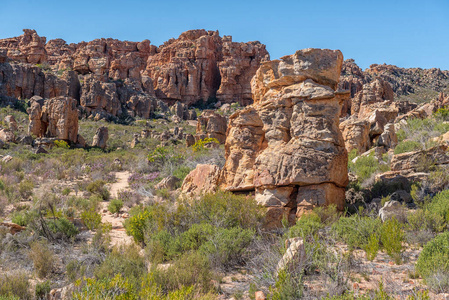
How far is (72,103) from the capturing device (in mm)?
26922

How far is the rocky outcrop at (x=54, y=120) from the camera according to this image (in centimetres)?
2577

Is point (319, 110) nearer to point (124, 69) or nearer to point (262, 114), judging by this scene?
point (262, 114)

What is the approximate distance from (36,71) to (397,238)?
4420cm

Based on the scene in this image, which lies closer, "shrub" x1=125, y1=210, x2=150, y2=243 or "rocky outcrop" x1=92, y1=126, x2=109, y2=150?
"shrub" x1=125, y1=210, x2=150, y2=243

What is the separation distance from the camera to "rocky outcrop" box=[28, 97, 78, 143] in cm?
2577

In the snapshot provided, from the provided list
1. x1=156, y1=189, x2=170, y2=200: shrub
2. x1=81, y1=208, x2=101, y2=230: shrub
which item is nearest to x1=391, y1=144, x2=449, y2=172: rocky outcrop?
x1=156, y1=189, x2=170, y2=200: shrub

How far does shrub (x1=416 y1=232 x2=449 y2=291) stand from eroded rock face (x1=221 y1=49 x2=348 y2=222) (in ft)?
8.78

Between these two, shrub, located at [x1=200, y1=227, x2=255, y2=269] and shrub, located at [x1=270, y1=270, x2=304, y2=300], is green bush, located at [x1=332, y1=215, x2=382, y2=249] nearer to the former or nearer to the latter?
shrub, located at [x1=200, y1=227, x2=255, y2=269]

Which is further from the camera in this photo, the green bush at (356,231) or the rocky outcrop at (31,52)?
the rocky outcrop at (31,52)

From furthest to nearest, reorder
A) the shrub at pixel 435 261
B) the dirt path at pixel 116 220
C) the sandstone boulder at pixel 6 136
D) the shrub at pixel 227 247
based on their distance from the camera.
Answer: the sandstone boulder at pixel 6 136
the dirt path at pixel 116 220
the shrub at pixel 227 247
the shrub at pixel 435 261

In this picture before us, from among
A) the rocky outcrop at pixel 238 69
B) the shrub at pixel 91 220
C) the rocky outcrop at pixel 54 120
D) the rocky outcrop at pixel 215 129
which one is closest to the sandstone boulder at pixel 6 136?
the rocky outcrop at pixel 54 120

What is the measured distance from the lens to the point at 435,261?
4492 mm

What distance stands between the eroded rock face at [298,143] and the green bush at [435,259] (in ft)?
8.76

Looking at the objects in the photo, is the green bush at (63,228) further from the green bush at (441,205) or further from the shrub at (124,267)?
the green bush at (441,205)
